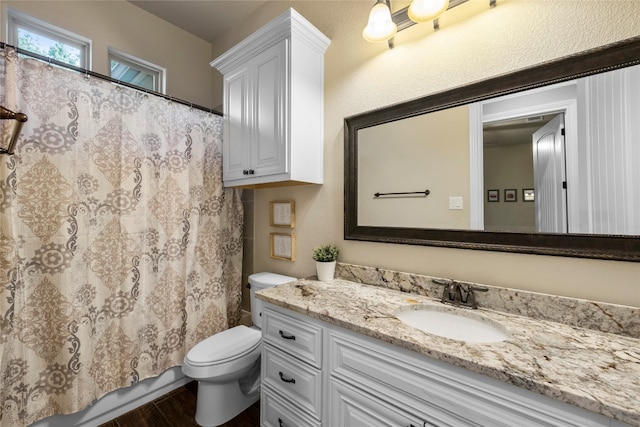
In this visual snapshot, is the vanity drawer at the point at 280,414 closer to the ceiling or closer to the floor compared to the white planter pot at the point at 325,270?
closer to the floor

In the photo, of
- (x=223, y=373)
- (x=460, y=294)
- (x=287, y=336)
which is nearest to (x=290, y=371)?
(x=287, y=336)

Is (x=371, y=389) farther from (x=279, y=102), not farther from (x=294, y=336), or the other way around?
(x=279, y=102)

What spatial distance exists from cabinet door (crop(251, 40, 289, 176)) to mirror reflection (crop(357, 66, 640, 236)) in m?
0.54

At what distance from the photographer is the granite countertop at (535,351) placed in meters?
0.59

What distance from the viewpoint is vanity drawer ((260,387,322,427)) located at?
1135 mm

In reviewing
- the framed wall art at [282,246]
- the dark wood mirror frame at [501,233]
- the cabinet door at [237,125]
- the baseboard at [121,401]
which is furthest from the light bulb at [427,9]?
the baseboard at [121,401]

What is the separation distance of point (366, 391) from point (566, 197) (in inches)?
41.1

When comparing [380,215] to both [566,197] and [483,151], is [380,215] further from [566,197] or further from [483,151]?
[566,197]

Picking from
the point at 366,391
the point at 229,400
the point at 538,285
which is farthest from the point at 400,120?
the point at 229,400

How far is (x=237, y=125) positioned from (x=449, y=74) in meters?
1.34

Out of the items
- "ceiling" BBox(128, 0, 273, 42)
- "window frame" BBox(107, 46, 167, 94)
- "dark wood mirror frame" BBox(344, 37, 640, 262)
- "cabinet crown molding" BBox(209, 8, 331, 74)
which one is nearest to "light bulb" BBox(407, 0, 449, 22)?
"dark wood mirror frame" BBox(344, 37, 640, 262)

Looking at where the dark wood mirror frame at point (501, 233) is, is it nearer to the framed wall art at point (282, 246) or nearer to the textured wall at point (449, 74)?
the textured wall at point (449, 74)

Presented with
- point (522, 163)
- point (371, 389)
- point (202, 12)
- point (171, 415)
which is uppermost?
point (202, 12)

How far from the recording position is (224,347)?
1575 mm
